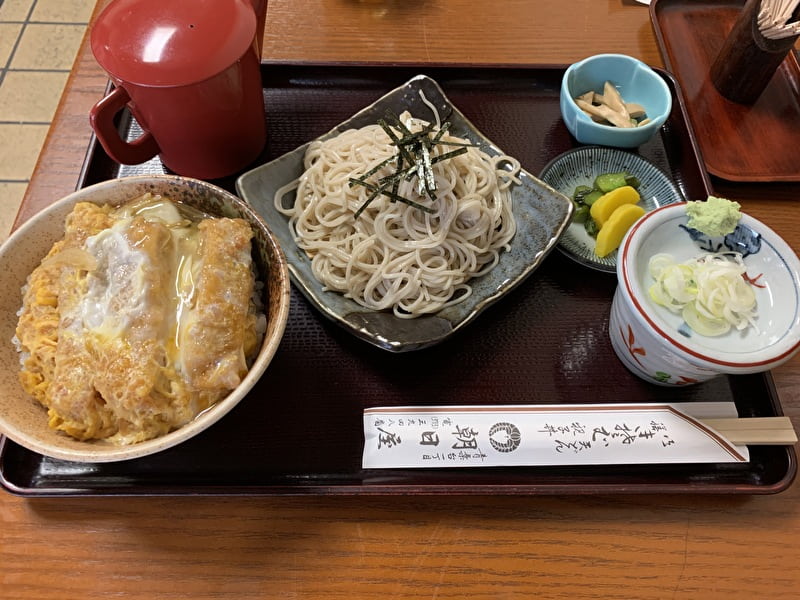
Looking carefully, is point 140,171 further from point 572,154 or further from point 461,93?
point 572,154

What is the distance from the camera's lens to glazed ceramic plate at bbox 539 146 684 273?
1814 mm

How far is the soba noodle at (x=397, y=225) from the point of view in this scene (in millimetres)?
1703

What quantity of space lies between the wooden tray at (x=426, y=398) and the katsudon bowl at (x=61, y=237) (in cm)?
20

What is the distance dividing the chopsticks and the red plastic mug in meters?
1.54

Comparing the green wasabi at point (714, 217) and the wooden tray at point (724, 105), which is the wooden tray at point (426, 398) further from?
the green wasabi at point (714, 217)

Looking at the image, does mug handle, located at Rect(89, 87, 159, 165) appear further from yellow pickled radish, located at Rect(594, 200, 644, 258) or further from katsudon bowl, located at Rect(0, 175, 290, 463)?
yellow pickled radish, located at Rect(594, 200, 644, 258)

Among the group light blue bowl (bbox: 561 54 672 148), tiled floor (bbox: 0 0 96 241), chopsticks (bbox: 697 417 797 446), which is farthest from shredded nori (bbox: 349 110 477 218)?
tiled floor (bbox: 0 0 96 241)

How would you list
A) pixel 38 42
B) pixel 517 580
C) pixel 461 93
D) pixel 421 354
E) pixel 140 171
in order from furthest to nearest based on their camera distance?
1. pixel 38 42
2. pixel 461 93
3. pixel 140 171
4. pixel 421 354
5. pixel 517 580

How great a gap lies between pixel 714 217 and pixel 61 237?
165 cm

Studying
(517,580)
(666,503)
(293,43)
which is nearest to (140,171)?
(293,43)

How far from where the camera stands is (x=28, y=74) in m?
3.43

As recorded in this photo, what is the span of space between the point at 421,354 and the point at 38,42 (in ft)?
11.4

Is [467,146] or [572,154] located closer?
[467,146]

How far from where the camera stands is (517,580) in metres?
1.31
